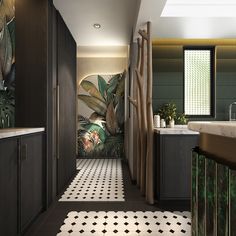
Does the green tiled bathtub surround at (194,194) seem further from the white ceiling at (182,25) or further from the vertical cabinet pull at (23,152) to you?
the white ceiling at (182,25)

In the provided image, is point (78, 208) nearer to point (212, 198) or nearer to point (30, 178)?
point (30, 178)

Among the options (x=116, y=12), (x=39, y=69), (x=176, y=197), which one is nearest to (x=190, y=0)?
(x=116, y=12)

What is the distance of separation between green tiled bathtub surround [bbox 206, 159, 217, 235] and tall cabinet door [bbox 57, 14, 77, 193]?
2773mm

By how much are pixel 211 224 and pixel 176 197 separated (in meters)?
2.20

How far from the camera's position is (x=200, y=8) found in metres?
3.59

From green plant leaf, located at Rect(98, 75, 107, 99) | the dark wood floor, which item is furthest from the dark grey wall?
green plant leaf, located at Rect(98, 75, 107, 99)

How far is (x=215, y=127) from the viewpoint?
109cm

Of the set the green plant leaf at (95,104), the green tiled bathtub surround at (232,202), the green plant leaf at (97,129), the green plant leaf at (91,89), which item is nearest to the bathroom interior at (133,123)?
the green tiled bathtub surround at (232,202)

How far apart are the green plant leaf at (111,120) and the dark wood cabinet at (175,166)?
401cm

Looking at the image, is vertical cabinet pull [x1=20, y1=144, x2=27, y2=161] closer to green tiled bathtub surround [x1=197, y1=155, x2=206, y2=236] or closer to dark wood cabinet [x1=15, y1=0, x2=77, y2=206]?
dark wood cabinet [x1=15, y1=0, x2=77, y2=206]

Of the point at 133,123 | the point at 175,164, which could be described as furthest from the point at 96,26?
the point at 175,164

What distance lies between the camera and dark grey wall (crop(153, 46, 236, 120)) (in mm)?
4664

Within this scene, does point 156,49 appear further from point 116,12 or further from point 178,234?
point 178,234

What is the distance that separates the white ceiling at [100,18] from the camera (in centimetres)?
361
